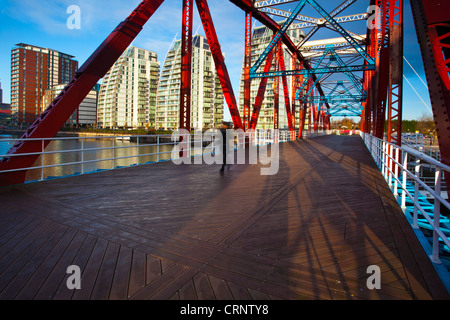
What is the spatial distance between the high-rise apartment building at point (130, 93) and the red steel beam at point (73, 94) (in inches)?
3728

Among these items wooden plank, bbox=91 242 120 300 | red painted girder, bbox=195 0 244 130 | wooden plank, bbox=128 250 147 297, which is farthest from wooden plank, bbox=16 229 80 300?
red painted girder, bbox=195 0 244 130

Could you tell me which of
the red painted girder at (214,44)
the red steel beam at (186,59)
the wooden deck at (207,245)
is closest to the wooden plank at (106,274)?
the wooden deck at (207,245)

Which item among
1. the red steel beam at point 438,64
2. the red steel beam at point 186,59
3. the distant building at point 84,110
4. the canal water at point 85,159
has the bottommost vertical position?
the canal water at point 85,159

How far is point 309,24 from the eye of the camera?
24.7 meters

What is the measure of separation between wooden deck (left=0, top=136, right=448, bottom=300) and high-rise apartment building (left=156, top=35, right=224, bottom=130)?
8431 cm

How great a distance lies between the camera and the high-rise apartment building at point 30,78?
12725 cm

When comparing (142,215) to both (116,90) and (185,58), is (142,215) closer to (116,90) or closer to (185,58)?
(185,58)

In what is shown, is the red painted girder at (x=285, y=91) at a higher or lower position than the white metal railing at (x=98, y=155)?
higher

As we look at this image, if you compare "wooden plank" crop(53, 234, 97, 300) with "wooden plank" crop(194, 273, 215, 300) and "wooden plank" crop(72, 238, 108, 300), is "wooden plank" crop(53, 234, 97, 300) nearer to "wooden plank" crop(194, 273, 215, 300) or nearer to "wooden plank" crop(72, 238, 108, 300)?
"wooden plank" crop(72, 238, 108, 300)

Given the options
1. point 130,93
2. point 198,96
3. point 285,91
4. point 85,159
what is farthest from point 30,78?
point 285,91

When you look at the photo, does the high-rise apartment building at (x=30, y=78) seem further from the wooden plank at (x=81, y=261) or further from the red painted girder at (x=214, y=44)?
the wooden plank at (x=81, y=261)

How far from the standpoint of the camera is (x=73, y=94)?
7.18 metres

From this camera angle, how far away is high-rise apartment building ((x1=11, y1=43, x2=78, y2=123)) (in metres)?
127
